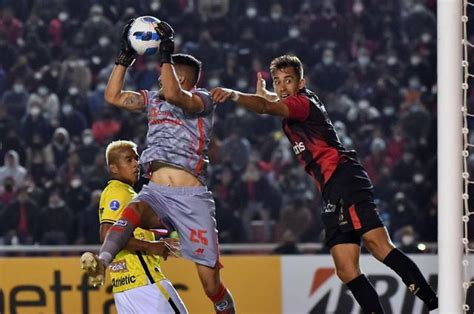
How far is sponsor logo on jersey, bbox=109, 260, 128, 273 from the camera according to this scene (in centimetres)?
561

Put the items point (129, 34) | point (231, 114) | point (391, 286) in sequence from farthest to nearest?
point (231, 114), point (391, 286), point (129, 34)

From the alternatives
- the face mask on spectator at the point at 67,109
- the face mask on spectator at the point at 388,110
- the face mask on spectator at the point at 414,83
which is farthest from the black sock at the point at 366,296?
the face mask on spectator at the point at 414,83

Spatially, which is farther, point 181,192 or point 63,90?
point 63,90

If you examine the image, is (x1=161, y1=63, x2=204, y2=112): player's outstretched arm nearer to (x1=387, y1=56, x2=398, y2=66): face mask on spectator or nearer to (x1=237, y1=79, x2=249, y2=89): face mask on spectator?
(x1=237, y1=79, x2=249, y2=89): face mask on spectator

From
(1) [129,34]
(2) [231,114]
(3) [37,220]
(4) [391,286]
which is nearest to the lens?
(1) [129,34]

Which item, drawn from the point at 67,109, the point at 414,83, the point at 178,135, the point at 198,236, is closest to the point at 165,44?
the point at 178,135

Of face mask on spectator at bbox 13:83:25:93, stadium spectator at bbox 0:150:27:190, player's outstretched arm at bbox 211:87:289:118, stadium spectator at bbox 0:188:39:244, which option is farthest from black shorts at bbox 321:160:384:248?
face mask on spectator at bbox 13:83:25:93

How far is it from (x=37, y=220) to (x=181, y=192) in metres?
6.24

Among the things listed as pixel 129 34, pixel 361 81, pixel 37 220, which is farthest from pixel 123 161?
pixel 361 81

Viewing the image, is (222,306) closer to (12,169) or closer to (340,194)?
(340,194)

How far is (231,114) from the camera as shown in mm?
12562

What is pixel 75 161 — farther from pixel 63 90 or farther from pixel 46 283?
pixel 46 283

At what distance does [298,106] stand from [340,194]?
55 cm

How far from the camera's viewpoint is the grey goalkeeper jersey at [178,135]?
5625 millimetres
